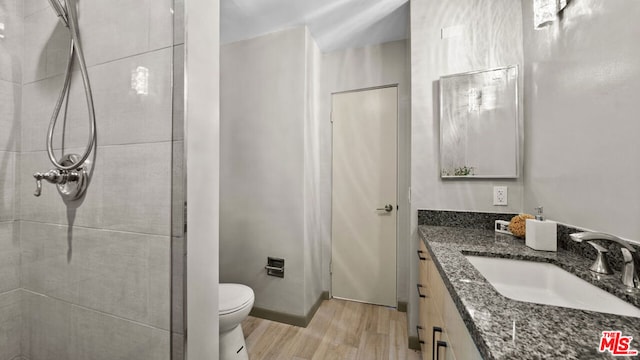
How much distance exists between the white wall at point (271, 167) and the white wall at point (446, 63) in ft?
3.06

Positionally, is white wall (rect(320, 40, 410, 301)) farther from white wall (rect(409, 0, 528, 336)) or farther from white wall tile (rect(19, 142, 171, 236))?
white wall tile (rect(19, 142, 171, 236))

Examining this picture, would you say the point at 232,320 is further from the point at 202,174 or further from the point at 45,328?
the point at 202,174

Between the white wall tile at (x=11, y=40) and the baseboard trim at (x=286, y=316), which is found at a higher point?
the white wall tile at (x=11, y=40)

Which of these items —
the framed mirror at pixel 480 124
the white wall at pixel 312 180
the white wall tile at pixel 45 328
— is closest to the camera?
the white wall tile at pixel 45 328

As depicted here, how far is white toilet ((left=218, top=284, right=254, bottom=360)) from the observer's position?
4.56 ft

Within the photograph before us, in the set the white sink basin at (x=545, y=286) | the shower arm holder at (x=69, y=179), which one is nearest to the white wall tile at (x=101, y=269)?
the shower arm holder at (x=69, y=179)

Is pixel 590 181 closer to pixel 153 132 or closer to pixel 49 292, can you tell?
pixel 153 132

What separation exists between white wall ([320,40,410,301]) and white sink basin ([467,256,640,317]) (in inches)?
49.4

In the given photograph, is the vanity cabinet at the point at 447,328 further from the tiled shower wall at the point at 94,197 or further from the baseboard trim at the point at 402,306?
the baseboard trim at the point at 402,306

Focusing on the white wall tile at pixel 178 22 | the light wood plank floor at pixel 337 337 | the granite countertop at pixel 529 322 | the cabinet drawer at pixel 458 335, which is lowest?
the light wood plank floor at pixel 337 337

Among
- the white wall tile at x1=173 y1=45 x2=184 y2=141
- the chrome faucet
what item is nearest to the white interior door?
the chrome faucet

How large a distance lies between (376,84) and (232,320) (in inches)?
92.3

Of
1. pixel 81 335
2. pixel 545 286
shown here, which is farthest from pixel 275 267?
pixel 545 286

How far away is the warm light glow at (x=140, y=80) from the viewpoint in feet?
2.83
